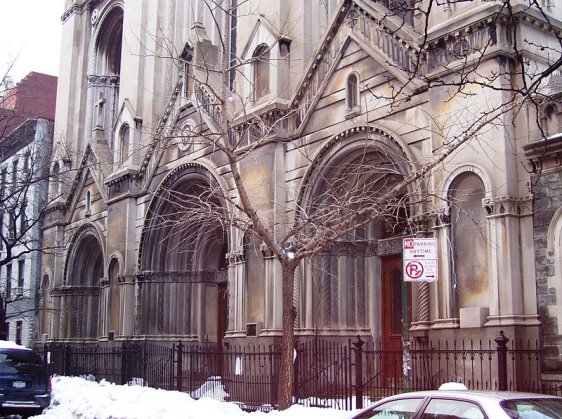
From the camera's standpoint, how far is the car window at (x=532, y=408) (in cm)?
676

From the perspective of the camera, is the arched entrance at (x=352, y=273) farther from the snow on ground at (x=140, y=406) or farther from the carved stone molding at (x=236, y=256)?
the snow on ground at (x=140, y=406)

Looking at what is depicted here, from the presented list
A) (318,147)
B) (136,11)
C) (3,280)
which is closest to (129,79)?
(136,11)

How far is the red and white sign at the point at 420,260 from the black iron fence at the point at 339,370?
244 centimetres

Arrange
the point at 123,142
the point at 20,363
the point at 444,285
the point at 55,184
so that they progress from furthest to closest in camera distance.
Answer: the point at 55,184 < the point at 123,142 < the point at 20,363 < the point at 444,285

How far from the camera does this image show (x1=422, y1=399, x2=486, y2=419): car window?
6.87 meters

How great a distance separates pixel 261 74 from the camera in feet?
70.2

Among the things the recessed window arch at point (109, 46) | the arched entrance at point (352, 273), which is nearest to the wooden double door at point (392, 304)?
the arched entrance at point (352, 273)

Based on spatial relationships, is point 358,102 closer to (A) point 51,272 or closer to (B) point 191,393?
(B) point 191,393

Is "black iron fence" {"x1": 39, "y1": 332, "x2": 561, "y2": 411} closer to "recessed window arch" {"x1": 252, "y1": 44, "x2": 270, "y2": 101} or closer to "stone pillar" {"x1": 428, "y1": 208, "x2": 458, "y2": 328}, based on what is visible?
"stone pillar" {"x1": 428, "y1": 208, "x2": 458, "y2": 328}

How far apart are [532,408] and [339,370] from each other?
35.0ft

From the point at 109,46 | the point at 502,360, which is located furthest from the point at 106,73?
the point at 502,360

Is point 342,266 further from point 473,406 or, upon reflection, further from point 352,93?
point 473,406

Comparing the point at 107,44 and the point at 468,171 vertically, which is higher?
the point at 107,44

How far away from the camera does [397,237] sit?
59.9 ft
